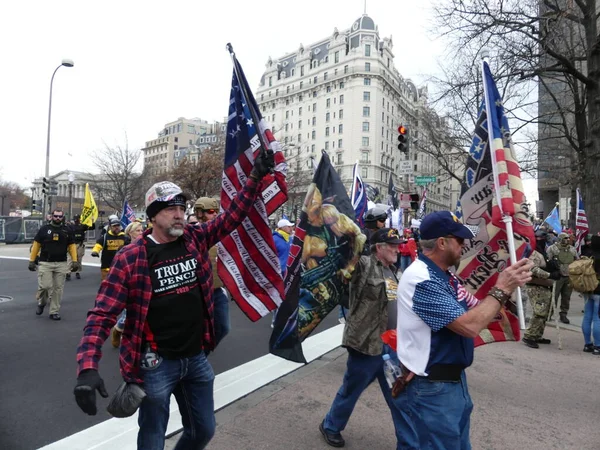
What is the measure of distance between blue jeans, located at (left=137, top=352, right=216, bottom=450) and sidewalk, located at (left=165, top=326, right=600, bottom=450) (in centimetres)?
106

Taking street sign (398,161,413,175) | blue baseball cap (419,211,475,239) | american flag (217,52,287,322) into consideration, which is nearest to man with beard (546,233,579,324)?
street sign (398,161,413,175)

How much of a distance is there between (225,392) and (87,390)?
2.95 m

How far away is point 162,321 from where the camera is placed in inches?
100

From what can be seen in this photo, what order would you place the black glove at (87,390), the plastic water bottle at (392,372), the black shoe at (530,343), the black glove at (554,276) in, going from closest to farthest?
1. the black glove at (87,390)
2. the plastic water bottle at (392,372)
3. the black glove at (554,276)
4. the black shoe at (530,343)

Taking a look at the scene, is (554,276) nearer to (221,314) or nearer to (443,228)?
(221,314)

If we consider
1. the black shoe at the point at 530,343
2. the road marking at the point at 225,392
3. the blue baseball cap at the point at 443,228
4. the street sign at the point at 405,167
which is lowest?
the black shoe at the point at 530,343

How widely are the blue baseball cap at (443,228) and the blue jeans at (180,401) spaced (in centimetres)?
157

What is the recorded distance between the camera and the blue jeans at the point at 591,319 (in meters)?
7.04

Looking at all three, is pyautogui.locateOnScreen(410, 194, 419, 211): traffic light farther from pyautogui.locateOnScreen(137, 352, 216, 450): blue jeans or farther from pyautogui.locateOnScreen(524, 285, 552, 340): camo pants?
pyautogui.locateOnScreen(137, 352, 216, 450): blue jeans

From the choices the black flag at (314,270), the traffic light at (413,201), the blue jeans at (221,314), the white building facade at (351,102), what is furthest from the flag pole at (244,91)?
the white building facade at (351,102)

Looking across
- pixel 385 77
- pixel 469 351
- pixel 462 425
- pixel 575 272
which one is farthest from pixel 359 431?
pixel 385 77

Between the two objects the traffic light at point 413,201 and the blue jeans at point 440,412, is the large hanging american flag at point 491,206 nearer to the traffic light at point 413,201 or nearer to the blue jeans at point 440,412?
the blue jeans at point 440,412

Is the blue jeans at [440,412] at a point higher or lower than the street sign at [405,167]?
lower

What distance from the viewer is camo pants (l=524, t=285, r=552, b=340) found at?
24.4 feet
